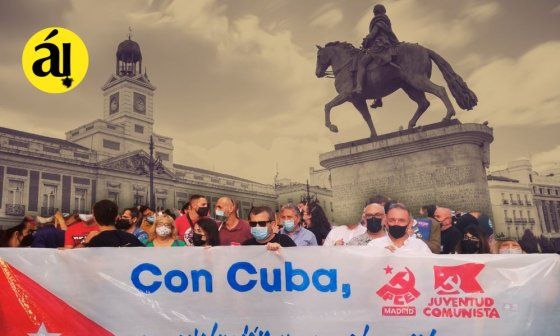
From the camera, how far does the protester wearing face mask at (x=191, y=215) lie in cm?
608

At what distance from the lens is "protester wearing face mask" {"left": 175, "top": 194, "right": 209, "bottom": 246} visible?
19.9ft

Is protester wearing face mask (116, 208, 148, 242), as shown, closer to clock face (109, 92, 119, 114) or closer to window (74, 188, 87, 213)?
window (74, 188, 87, 213)

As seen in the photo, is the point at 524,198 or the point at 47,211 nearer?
the point at 47,211

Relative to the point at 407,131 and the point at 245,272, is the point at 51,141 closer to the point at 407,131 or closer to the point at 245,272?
the point at 407,131

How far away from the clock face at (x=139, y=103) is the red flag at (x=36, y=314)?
60.1 meters

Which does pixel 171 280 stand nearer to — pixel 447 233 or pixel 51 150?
pixel 447 233

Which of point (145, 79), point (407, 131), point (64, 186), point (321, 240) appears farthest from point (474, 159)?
point (145, 79)

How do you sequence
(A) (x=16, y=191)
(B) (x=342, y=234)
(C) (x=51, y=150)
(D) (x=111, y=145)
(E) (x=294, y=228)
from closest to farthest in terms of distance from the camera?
Result: (E) (x=294, y=228) < (B) (x=342, y=234) < (A) (x=16, y=191) < (C) (x=51, y=150) < (D) (x=111, y=145)

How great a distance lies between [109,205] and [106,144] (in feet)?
173

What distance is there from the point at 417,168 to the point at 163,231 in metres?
8.94

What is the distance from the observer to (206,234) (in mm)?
5121

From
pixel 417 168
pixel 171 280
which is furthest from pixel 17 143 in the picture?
pixel 171 280

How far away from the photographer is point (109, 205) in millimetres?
4762

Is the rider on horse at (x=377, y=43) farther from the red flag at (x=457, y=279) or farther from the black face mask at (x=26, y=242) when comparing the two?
the red flag at (x=457, y=279)
